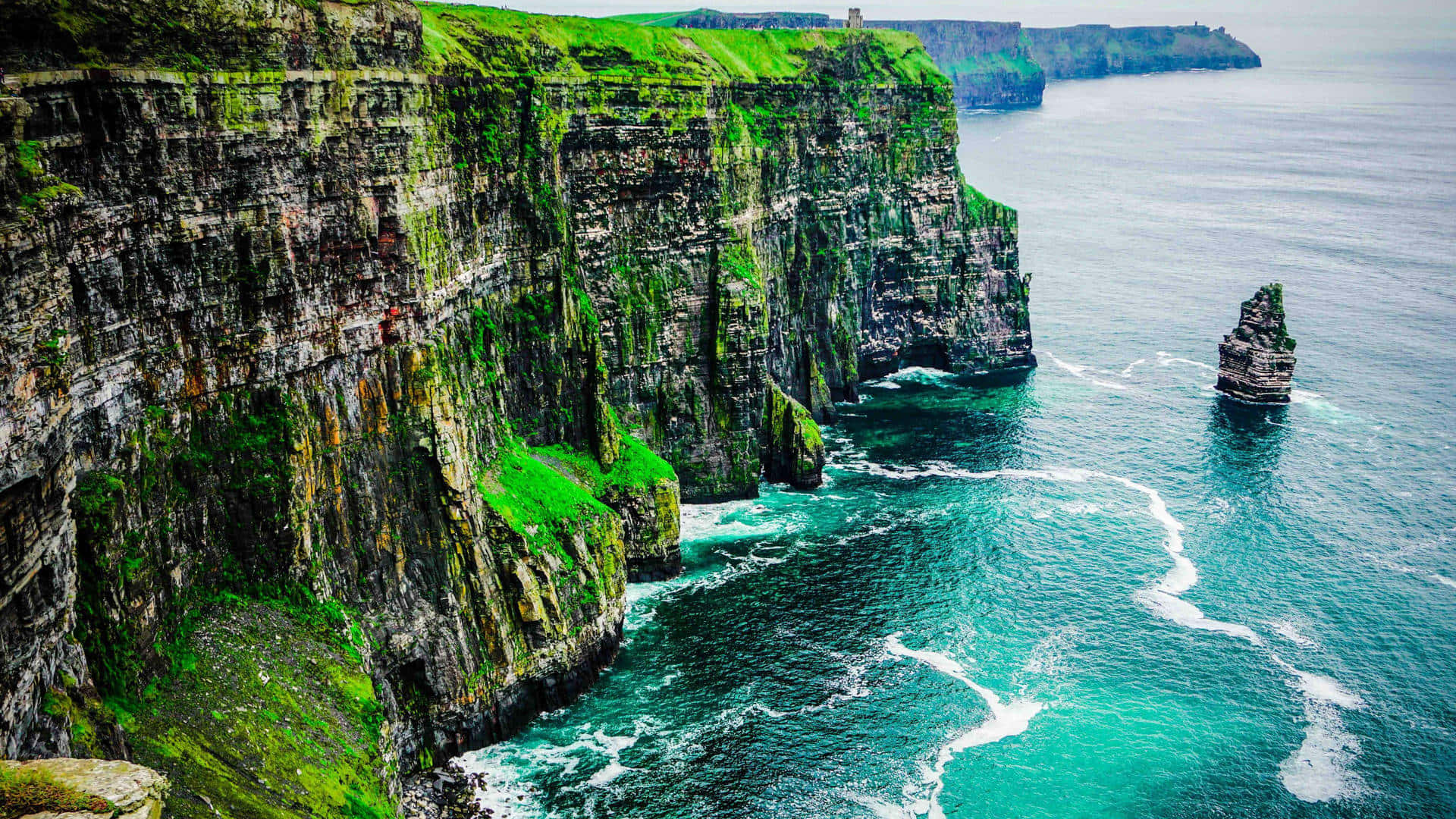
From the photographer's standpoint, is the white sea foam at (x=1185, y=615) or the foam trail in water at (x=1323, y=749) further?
the white sea foam at (x=1185, y=615)

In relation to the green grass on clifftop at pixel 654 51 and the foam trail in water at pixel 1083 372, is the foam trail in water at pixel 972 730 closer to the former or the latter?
the green grass on clifftop at pixel 654 51

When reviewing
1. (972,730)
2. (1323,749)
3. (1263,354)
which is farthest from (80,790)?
(1263,354)

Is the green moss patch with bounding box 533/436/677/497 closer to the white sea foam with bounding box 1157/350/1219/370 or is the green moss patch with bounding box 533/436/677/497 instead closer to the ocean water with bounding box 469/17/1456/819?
the ocean water with bounding box 469/17/1456/819

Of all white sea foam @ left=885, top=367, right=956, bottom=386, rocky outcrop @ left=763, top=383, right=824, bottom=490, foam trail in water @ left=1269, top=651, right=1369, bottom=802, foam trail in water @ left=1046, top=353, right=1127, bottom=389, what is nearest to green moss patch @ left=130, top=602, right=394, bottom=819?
foam trail in water @ left=1269, top=651, right=1369, bottom=802

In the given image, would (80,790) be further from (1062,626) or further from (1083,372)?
(1083,372)

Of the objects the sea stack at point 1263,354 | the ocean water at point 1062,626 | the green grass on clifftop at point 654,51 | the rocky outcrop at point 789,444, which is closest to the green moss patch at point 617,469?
the ocean water at point 1062,626

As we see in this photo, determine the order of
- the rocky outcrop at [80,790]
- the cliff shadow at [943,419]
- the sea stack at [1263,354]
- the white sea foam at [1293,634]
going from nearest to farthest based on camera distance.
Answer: the rocky outcrop at [80,790]
the white sea foam at [1293,634]
the cliff shadow at [943,419]
the sea stack at [1263,354]
